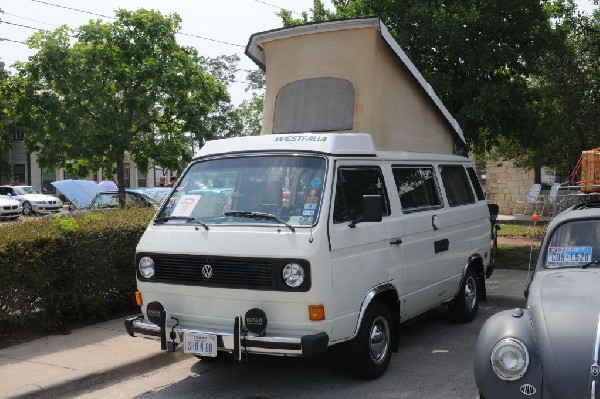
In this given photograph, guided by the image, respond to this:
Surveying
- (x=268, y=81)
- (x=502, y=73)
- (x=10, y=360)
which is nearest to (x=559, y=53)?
(x=502, y=73)

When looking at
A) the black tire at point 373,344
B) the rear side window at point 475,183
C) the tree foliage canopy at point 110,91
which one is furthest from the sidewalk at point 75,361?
the tree foliage canopy at point 110,91

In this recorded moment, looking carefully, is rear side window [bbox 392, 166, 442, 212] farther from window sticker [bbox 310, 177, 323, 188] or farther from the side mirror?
window sticker [bbox 310, 177, 323, 188]

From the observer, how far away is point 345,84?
7.03 meters

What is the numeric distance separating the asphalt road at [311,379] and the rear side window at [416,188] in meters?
1.58

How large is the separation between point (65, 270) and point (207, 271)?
272cm

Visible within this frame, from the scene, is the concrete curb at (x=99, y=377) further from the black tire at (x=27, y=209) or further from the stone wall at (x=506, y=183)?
the black tire at (x=27, y=209)

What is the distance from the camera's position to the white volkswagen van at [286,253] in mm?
4934

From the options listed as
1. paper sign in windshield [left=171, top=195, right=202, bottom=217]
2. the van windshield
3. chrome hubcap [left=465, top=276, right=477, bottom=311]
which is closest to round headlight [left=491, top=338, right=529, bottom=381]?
the van windshield

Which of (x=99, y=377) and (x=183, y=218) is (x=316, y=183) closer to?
(x=183, y=218)

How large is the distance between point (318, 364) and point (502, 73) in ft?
Result: 26.2

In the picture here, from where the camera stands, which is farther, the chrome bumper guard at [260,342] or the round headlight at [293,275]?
the round headlight at [293,275]

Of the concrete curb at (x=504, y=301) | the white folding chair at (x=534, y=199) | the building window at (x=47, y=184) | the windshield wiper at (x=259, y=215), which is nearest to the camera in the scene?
the windshield wiper at (x=259, y=215)

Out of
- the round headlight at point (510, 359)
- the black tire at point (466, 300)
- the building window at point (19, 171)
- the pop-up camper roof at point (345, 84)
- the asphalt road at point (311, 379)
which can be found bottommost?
the asphalt road at point (311, 379)

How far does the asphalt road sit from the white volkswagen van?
29 centimetres
